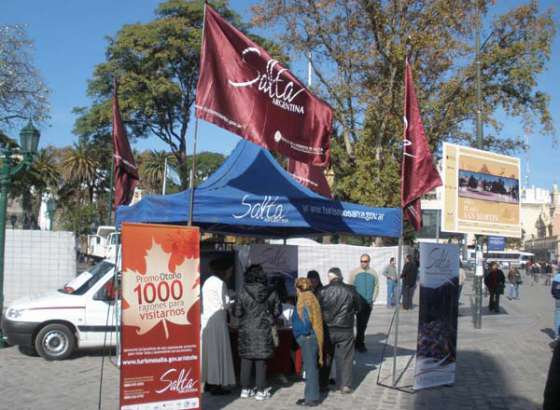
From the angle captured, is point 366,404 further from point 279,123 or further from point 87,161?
point 87,161

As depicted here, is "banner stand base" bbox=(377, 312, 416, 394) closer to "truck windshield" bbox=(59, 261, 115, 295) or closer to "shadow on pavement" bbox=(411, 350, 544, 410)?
"shadow on pavement" bbox=(411, 350, 544, 410)

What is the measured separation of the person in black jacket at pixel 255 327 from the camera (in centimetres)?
827

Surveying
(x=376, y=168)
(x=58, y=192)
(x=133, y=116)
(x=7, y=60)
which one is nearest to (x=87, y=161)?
(x=58, y=192)

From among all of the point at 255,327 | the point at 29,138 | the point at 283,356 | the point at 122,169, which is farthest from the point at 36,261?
the point at 255,327

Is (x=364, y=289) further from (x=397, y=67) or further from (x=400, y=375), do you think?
(x=397, y=67)

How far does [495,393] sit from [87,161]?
177 feet

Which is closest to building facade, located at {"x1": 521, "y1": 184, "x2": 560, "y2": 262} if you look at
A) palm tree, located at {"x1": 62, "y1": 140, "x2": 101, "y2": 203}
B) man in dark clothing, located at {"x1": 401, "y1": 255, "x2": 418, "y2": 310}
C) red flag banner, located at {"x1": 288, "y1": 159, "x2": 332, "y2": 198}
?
palm tree, located at {"x1": 62, "y1": 140, "x2": 101, "y2": 203}

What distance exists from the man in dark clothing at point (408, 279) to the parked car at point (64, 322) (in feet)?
42.0

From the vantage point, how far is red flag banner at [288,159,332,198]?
1260 centimetres

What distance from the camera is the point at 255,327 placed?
327 inches

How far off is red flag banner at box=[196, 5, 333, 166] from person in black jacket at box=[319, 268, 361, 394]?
1820 mm

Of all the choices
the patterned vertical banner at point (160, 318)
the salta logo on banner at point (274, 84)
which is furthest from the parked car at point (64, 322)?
the salta logo on banner at point (274, 84)

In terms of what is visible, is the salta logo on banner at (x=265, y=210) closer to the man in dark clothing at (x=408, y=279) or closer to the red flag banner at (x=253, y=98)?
the red flag banner at (x=253, y=98)

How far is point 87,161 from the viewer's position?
58594mm
